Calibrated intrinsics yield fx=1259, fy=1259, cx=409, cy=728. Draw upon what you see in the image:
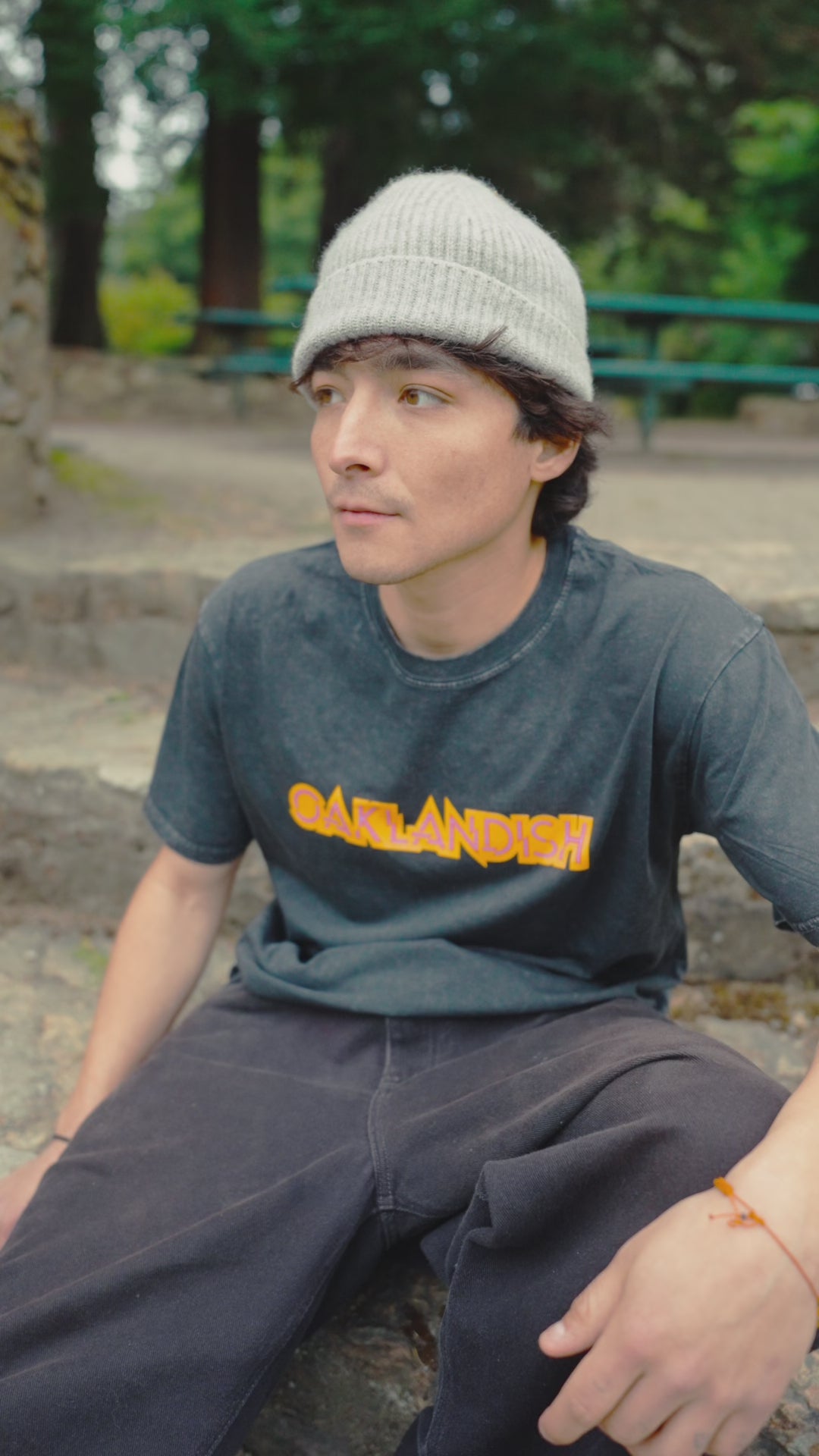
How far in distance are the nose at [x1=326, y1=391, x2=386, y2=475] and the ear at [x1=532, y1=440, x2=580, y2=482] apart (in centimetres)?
23

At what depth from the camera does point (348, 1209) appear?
139cm

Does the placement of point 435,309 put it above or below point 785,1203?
above

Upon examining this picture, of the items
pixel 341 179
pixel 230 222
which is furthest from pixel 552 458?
pixel 341 179

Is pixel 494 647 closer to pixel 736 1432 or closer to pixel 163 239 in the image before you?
pixel 736 1432

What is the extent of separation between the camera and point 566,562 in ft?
5.38

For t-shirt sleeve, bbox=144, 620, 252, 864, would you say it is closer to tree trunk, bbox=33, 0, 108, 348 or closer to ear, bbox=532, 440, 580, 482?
ear, bbox=532, 440, 580, 482

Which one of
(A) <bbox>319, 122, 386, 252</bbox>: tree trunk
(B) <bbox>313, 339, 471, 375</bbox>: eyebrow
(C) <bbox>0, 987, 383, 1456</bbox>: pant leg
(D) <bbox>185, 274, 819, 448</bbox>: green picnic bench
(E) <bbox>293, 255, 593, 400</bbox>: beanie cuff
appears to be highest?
(A) <bbox>319, 122, 386, 252</bbox>: tree trunk

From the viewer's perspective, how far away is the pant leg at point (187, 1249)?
49.8 inches

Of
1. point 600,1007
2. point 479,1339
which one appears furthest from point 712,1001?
point 479,1339

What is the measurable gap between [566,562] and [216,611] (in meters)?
0.49

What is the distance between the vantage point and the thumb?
45.0 inches

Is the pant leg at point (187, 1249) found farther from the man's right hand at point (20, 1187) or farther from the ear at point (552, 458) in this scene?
the ear at point (552, 458)

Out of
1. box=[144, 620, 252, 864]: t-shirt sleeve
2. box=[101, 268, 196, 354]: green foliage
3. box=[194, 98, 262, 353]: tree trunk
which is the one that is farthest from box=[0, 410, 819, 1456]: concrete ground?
box=[101, 268, 196, 354]: green foliage

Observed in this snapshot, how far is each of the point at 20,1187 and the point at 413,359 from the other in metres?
1.12
